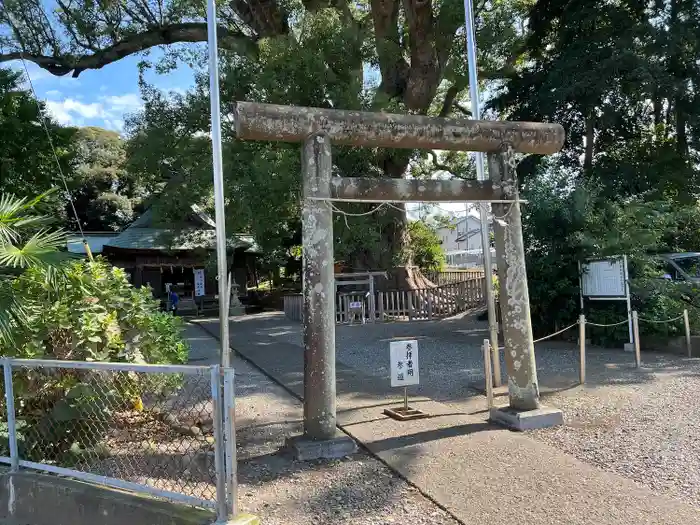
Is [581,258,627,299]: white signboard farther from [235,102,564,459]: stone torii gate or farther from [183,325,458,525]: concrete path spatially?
[183,325,458,525]: concrete path

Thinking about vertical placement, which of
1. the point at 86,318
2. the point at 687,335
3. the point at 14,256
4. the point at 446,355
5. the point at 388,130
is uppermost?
the point at 388,130

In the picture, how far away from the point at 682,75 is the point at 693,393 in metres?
11.7

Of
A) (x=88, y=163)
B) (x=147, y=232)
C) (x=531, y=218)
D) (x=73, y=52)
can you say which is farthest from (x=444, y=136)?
(x=88, y=163)

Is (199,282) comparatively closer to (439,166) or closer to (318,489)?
(439,166)

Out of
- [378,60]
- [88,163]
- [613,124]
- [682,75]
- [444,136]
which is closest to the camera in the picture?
[444,136]

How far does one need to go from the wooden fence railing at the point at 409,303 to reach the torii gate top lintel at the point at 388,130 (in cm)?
→ 1231

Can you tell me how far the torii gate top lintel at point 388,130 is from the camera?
18.2ft

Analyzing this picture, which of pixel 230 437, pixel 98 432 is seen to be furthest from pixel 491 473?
pixel 98 432

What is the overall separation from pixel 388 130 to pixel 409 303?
43.3 ft

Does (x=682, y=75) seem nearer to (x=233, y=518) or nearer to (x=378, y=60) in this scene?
(x=378, y=60)

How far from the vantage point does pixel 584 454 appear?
214 inches

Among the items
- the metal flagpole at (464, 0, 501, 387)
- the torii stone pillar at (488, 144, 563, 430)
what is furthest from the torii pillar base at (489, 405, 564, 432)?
the metal flagpole at (464, 0, 501, 387)

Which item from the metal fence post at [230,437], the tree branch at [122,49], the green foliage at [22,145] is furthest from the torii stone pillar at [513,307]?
the tree branch at [122,49]

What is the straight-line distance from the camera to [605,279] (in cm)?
1167
